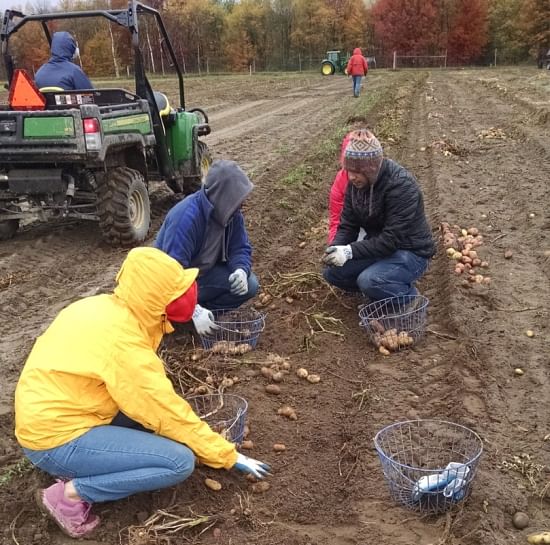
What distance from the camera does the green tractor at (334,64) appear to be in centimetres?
4109

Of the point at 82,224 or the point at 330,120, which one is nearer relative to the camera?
the point at 82,224

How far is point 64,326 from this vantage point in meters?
2.77

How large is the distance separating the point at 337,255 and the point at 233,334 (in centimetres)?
95

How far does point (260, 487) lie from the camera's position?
311 centimetres

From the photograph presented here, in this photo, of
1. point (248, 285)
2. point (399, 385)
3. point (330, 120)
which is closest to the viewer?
point (399, 385)

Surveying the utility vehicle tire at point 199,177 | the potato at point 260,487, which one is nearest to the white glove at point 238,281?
the potato at point 260,487

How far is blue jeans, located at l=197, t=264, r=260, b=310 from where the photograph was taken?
4680 mm

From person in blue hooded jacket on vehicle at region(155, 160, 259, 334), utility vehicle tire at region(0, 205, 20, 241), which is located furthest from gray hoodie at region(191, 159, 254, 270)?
utility vehicle tire at region(0, 205, 20, 241)

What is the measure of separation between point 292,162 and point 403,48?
50838 mm

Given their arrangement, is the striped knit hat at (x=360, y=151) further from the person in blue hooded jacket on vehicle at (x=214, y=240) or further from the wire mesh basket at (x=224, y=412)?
the wire mesh basket at (x=224, y=412)

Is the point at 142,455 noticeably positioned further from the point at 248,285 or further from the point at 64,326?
the point at 248,285

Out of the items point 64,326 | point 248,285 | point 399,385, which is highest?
point 64,326

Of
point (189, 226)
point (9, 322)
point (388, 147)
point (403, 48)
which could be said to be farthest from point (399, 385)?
point (403, 48)

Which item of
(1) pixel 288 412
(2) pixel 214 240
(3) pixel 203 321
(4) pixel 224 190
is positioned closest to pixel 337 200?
(2) pixel 214 240
